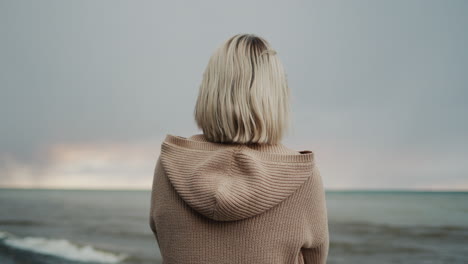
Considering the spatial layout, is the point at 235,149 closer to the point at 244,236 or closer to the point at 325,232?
the point at 244,236

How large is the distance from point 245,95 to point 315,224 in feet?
1.46

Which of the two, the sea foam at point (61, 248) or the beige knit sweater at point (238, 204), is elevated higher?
the beige knit sweater at point (238, 204)

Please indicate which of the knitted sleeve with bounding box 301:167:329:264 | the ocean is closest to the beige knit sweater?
the knitted sleeve with bounding box 301:167:329:264

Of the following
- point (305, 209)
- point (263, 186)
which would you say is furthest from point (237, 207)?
point (305, 209)

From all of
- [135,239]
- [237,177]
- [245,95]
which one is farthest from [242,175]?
[135,239]

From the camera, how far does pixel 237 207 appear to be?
1110 mm

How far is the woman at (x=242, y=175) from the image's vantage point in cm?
114

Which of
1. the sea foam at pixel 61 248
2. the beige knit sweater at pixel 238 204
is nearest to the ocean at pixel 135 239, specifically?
the sea foam at pixel 61 248

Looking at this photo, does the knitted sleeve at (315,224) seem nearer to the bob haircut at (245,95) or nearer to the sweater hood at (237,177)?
the sweater hood at (237,177)

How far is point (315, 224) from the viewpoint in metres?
1.26

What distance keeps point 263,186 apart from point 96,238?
846 cm

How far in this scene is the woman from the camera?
1.14 meters

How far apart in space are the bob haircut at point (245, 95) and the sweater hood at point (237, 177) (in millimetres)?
52

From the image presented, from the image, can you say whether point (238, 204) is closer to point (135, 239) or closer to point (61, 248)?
point (61, 248)
